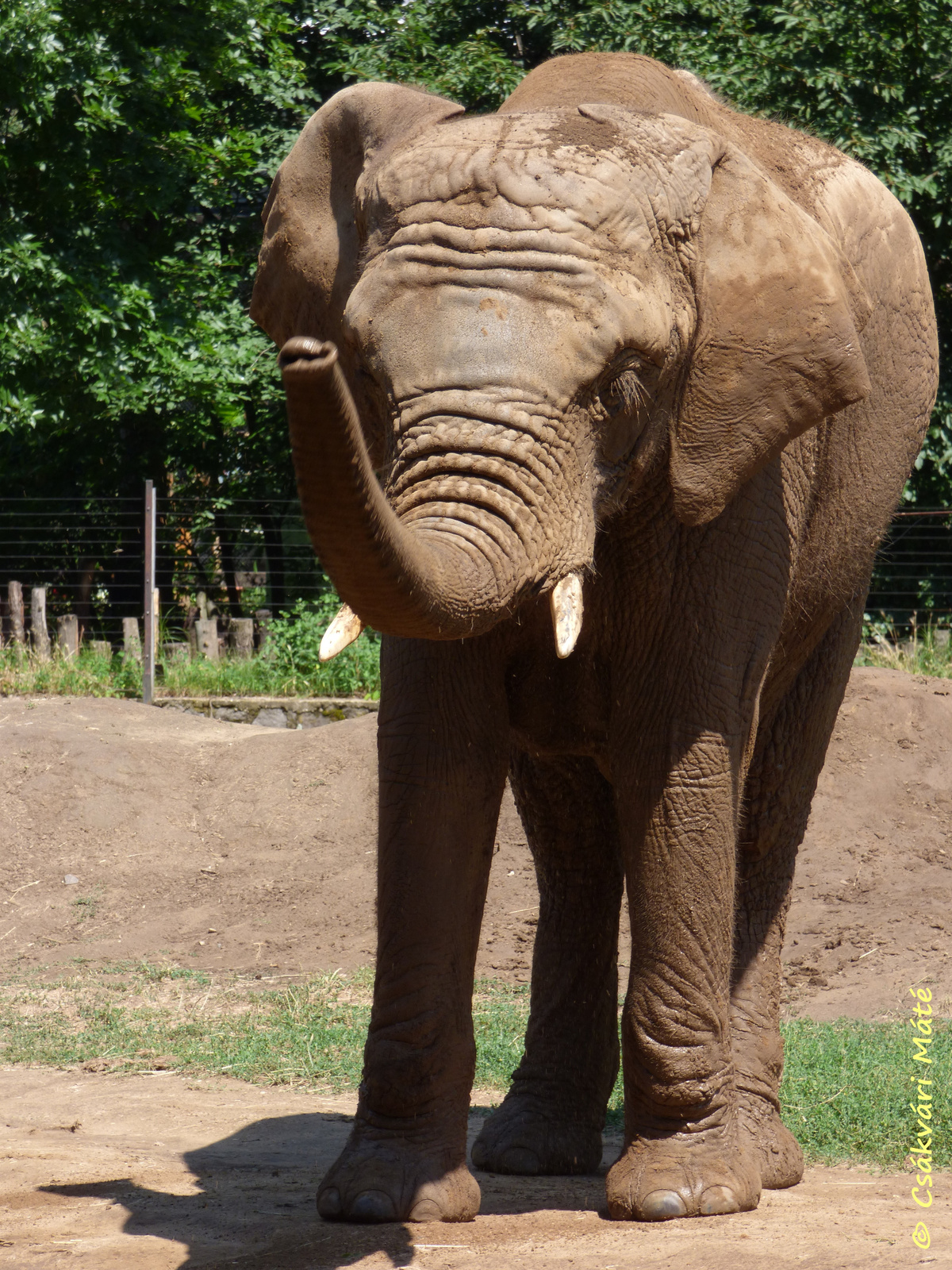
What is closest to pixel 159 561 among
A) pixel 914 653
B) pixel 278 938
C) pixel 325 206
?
pixel 914 653

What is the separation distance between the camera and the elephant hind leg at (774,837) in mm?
5203

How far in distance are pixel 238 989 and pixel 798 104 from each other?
11285 millimetres

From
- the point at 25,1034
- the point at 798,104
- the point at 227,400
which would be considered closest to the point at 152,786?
the point at 25,1034

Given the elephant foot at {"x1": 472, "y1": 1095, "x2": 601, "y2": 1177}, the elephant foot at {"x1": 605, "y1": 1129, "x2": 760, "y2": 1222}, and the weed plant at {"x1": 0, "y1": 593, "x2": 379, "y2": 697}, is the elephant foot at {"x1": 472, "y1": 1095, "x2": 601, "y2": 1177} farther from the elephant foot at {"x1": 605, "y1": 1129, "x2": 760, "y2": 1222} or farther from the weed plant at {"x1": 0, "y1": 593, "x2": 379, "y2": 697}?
the weed plant at {"x1": 0, "y1": 593, "x2": 379, "y2": 697}

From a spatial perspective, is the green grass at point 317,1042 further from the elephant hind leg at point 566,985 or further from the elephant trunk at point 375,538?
the elephant trunk at point 375,538

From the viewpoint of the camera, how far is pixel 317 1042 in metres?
7.05

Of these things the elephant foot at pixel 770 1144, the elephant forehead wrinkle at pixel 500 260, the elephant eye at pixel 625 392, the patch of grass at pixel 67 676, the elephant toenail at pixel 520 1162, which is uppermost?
the elephant forehead wrinkle at pixel 500 260

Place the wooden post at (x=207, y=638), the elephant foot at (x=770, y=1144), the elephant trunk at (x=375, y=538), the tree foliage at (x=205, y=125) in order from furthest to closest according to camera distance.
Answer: the wooden post at (x=207, y=638)
the tree foliage at (x=205, y=125)
the elephant foot at (x=770, y=1144)
the elephant trunk at (x=375, y=538)

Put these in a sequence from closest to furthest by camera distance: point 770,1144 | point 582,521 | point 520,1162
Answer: point 582,521 → point 770,1144 → point 520,1162

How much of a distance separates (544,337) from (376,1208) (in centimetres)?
227

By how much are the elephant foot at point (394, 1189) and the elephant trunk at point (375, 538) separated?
1.63m

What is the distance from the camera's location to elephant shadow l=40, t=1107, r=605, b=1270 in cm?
394

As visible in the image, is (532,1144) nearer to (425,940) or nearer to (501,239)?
(425,940)

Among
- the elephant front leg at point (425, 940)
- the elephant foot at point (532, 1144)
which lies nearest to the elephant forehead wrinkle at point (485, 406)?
the elephant front leg at point (425, 940)
